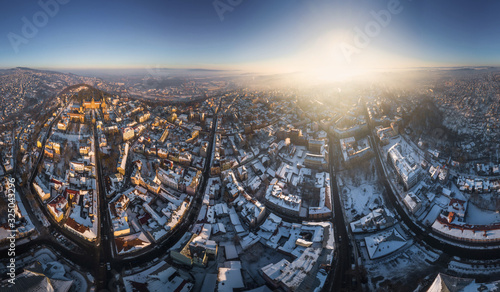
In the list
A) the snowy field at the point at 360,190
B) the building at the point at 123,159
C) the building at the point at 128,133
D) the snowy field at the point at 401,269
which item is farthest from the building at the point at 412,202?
the building at the point at 128,133

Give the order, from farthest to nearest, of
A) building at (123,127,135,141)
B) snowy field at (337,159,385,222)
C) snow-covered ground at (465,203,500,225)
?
building at (123,127,135,141) < snowy field at (337,159,385,222) < snow-covered ground at (465,203,500,225)

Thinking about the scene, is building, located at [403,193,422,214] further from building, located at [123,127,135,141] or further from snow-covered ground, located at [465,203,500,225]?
building, located at [123,127,135,141]

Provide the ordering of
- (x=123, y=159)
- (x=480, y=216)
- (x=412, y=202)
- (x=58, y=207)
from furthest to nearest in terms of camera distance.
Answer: (x=123, y=159) < (x=412, y=202) < (x=480, y=216) < (x=58, y=207)

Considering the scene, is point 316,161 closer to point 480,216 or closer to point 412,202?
point 412,202

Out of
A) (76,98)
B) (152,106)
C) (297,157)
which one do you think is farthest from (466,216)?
(76,98)

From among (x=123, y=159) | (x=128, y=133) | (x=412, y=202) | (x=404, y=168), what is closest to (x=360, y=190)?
(x=412, y=202)

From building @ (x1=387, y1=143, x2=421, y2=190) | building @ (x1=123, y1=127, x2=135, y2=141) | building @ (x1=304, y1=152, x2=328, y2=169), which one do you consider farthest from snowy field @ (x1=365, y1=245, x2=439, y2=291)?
building @ (x1=123, y1=127, x2=135, y2=141)

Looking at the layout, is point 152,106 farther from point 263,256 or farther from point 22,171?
point 263,256

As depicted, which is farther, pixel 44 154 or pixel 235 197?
pixel 44 154

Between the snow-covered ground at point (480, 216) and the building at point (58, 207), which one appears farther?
the snow-covered ground at point (480, 216)

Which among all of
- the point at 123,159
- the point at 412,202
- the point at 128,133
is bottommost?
the point at 412,202

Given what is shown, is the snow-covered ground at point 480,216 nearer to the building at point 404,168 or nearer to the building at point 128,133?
the building at point 404,168
